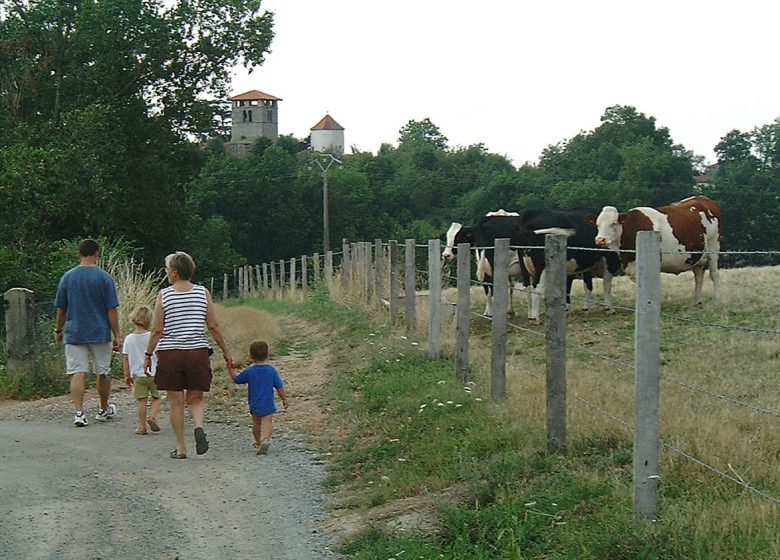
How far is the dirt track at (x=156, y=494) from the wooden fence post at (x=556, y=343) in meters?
1.67

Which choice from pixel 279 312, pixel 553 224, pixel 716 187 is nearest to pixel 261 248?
pixel 716 187

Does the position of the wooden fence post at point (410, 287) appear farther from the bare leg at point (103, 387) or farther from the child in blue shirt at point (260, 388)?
the child in blue shirt at point (260, 388)

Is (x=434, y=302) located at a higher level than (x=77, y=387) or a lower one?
higher

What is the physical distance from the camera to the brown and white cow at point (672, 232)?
1842cm

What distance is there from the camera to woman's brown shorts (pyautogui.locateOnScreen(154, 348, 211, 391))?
9.52 meters

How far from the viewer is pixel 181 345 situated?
375 inches

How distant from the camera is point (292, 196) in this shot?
84.2 meters

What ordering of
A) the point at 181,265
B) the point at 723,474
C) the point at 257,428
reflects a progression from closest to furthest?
the point at 723,474 < the point at 181,265 < the point at 257,428

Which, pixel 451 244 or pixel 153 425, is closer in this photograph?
pixel 153 425

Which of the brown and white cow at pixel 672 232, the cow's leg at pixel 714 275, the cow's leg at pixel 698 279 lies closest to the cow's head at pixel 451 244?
the brown and white cow at pixel 672 232

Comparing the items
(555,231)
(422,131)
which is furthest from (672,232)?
(422,131)

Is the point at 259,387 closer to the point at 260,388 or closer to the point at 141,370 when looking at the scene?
the point at 260,388

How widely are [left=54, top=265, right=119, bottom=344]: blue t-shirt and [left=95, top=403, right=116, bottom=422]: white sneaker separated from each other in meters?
0.89

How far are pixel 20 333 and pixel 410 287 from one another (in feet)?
16.5
